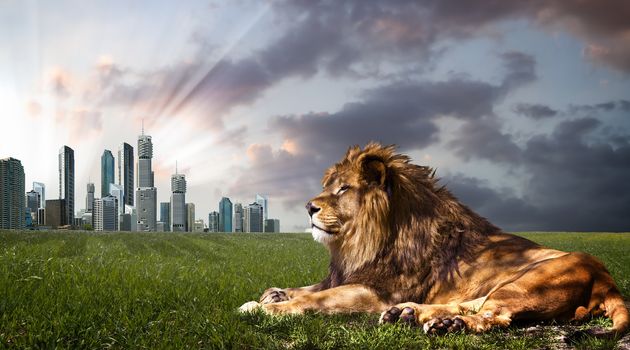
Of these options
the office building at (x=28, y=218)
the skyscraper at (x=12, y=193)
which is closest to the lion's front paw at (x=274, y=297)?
Result: the skyscraper at (x=12, y=193)

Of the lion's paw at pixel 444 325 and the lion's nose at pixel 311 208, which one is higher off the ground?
the lion's nose at pixel 311 208

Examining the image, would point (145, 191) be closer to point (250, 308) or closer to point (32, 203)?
point (32, 203)

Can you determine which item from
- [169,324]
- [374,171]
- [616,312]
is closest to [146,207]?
[374,171]

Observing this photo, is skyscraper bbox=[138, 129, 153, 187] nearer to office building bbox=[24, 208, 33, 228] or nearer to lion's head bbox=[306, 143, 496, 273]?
office building bbox=[24, 208, 33, 228]

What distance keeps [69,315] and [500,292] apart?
4.21m

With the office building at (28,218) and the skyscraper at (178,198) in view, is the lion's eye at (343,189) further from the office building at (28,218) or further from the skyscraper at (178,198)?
the skyscraper at (178,198)

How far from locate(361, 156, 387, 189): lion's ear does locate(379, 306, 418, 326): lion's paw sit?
5.09ft

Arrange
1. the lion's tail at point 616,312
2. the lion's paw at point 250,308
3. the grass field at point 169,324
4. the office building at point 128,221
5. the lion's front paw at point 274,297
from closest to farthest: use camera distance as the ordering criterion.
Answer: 1. the grass field at point 169,324
2. the lion's tail at point 616,312
3. the lion's paw at point 250,308
4. the lion's front paw at point 274,297
5. the office building at point 128,221

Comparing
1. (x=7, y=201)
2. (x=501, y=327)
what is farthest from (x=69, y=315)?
(x=7, y=201)

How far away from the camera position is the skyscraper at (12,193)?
359 ft

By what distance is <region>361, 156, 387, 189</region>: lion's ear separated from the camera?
6.60 meters

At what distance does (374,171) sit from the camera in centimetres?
666

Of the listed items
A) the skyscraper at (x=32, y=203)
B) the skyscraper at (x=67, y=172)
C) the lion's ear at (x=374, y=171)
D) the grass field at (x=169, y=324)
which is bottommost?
the grass field at (x=169, y=324)

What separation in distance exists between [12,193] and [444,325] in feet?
403
